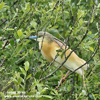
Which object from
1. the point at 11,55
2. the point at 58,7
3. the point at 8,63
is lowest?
the point at 8,63

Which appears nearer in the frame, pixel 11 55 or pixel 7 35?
pixel 11 55

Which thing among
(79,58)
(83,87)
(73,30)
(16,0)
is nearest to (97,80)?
(83,87)

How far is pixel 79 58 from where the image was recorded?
103 inches

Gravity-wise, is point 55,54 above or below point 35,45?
below

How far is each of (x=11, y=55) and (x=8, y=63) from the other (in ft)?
0.41

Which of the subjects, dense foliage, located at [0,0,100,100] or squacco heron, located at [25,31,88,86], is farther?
squacco heron, located at [25,31,88,86]

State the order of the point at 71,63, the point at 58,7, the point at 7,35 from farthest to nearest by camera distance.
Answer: the point at 71,63
the point at 7,35
the point at 58,7

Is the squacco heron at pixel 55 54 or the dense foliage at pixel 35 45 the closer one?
the dense foliage at pixel 35 45

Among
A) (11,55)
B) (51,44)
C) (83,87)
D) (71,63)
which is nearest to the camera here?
(11,55)

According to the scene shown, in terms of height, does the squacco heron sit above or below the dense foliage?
below

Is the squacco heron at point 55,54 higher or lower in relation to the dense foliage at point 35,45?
lower

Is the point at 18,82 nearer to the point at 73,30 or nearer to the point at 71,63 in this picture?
the point at 73,30

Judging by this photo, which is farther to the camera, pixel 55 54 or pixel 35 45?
pixel 55 54

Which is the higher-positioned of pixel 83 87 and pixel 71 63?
pixel 83 87
